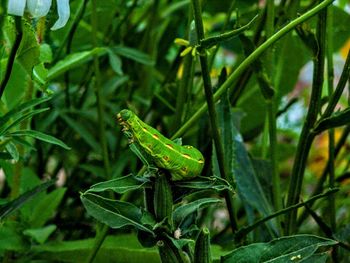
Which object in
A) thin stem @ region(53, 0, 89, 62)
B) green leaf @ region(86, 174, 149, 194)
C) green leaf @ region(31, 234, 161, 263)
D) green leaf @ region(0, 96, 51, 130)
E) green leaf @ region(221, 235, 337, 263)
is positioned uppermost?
thin stem @ region(53, 0, 89, 62)

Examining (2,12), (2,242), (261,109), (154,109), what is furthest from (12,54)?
(261,109)

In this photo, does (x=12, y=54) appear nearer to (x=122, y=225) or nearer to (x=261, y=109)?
(x=122, y=225)

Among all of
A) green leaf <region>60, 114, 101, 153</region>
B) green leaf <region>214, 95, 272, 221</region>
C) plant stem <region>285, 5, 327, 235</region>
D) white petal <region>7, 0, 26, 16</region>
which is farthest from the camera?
green leaf <region>60, 114, 101, 153</region>

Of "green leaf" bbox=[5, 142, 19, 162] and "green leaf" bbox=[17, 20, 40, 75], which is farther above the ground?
"green leaf" bbox=[17, 20, 40, 75]

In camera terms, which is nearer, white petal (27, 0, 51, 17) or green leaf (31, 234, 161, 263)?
white petal (27, 0, 51, 17)

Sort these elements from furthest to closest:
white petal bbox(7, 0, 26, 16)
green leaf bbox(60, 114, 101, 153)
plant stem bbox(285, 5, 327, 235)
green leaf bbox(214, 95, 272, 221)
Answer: green leaf bbox(60, 114, 101, 153)
green leaf bbox(214, 95, 272, 221)
plant stem bbox(285, 5, 327, 235)
white petal bbox(7, 0, 26, 16)

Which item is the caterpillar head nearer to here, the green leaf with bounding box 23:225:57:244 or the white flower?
the white flower

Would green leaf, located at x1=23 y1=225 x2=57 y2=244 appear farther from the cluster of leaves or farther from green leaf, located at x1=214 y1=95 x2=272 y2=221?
green leaf, located at x1=214 y1=95 x2=272 y2=221

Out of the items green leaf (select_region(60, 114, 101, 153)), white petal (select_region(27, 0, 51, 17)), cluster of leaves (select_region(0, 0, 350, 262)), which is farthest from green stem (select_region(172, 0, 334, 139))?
green leaf (select_region(60, 114, 101, 153))

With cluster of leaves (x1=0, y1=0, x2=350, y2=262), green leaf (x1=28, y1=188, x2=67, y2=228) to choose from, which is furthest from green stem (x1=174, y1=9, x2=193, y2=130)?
green leaf (x1=28, y1=188, x2=67, y2=228)
